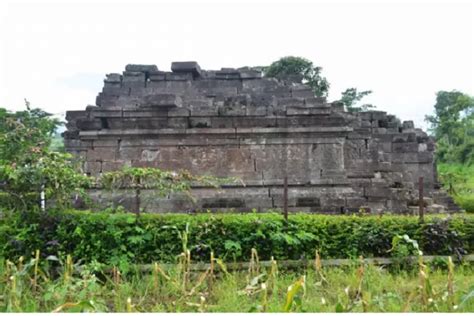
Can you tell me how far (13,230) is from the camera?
6.04 m

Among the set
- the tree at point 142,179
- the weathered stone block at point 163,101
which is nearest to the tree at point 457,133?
the weathered stone block at point 163,101

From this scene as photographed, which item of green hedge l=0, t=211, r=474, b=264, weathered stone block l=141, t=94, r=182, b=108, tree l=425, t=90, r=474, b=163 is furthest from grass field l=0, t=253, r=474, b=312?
tree l=425, t=90, r=474, b=163

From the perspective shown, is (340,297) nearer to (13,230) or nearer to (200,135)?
(13,230)

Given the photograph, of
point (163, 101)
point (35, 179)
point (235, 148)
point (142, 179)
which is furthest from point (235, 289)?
point (163, 101)

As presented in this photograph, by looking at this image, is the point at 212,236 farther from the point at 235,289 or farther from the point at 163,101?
the point at 163,101

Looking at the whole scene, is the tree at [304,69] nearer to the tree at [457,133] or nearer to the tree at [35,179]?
the tree at [457,133]

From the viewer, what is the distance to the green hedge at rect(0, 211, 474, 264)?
592cm

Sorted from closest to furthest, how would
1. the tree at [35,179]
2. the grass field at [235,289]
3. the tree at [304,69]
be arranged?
1. the grass field at [235,289]
2. the tree at [35,179]
3. the tree at [304,69]

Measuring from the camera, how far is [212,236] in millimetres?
6086

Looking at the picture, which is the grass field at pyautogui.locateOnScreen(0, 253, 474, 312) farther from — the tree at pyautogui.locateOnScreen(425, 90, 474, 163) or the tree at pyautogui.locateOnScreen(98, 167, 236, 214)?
the tree at pyautogui.locateOnScreen(425, 90, 474, 163)

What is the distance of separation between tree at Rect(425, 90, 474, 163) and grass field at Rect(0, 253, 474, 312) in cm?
2363

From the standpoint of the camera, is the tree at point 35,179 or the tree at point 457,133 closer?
the tree at point 35,179

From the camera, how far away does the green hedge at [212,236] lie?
592cm

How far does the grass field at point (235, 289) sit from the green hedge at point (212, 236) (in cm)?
27
